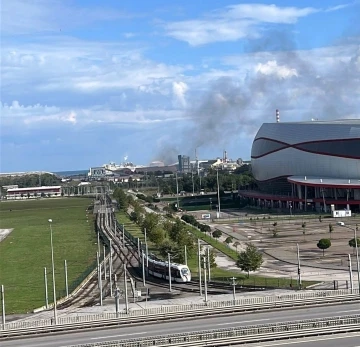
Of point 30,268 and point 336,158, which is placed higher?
point 336,158

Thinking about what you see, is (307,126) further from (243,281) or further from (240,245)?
(243,281)

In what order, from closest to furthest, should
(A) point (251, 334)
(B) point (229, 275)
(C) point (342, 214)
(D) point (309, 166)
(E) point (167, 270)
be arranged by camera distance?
(A) point (251, 334) < (E) point (167, 270) < (B) point (229, 275) < (C) point (342, 214) < (D) point (309, 166)

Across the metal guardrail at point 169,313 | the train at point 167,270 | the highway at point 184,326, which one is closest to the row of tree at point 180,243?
the train at point 167,270

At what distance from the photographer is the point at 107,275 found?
50.8 metres

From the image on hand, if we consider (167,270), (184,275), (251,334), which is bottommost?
(184,275)

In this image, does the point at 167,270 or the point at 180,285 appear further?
the point at 167,270

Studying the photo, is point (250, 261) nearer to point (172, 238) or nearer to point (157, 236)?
point (172, 238)

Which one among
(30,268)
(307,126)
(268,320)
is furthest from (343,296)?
(307,126)

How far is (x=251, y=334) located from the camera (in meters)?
24.5

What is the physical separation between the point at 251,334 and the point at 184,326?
171 inches

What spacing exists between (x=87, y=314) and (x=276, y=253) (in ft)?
93.6

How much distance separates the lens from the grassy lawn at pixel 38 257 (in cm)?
4387

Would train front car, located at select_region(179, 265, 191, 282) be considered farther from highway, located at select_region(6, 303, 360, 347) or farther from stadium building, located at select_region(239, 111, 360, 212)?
stadium building, located at select_region(239, 111, 360, 212)

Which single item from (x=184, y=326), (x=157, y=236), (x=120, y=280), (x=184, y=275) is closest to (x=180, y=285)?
(x=184, y=275)
